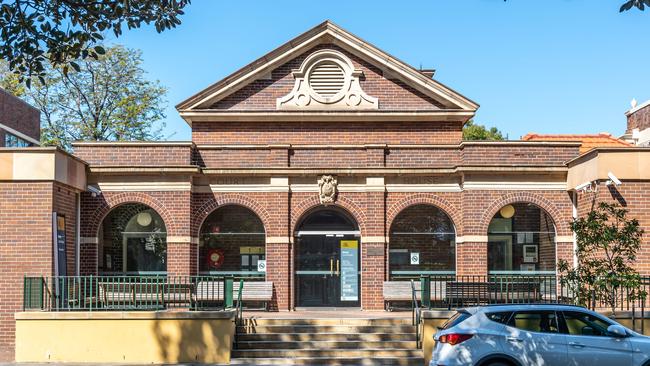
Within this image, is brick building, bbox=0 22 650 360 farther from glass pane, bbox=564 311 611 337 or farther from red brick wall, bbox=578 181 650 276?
glass pane, bbox=564 311 611 337

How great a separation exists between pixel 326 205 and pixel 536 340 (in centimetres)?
1034

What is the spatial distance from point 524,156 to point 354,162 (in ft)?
14.5

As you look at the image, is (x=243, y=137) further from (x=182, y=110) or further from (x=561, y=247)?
(x=561, y=247)

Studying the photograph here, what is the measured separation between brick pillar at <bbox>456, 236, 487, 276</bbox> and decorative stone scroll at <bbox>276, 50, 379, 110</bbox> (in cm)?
456

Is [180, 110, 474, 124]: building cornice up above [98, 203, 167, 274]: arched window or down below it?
above

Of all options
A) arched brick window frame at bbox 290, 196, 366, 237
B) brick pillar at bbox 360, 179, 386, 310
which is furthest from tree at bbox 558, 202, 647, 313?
arched brick window frame at bbox 290, 196, 366, 237

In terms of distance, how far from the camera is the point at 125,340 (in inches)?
707

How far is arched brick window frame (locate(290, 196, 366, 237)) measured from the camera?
23.2 metres

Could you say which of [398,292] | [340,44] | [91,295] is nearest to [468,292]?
[398,292]

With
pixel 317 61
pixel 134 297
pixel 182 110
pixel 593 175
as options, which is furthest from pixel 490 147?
pixel 134 297

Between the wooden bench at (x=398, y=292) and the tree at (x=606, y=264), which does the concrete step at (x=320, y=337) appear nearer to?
the tree at (x=606, y=264)

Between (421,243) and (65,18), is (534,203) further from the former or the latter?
(65,18)

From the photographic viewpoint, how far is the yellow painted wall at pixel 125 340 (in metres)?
17.9

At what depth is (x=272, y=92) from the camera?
24.5 metres
